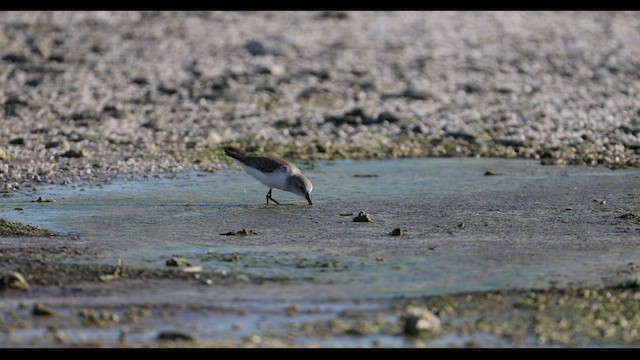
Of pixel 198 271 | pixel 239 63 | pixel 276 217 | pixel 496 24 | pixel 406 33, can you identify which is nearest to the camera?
pixel 198 271

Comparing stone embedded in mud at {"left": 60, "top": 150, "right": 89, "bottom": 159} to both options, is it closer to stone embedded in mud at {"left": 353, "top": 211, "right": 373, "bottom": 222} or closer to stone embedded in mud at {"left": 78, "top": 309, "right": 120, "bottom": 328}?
stone embedded in mud at {"left": 353, "top": 211, "right": 373, "bottom": 222}

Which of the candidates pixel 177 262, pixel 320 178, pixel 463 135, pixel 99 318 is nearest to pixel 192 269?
pixel 177 262

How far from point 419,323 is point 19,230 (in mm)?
4195

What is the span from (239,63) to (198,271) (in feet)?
40.0

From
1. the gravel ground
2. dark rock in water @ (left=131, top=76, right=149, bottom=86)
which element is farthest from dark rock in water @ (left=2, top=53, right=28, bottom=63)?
dark rock in water @ (left=131, top=76, right=149, bottom=86)

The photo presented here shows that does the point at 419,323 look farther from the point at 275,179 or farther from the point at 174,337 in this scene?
the point at 275,179

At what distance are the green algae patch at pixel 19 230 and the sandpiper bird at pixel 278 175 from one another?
2444 mm

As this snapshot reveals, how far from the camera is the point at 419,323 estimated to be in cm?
691

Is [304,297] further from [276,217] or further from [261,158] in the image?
[261,158]

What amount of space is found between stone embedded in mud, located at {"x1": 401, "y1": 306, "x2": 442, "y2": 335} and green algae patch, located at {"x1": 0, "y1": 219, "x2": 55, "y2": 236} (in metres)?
3.93

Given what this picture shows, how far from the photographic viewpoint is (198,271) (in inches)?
336

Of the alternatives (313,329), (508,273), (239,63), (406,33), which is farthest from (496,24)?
(313,329)

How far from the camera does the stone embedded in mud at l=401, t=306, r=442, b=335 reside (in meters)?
6.92

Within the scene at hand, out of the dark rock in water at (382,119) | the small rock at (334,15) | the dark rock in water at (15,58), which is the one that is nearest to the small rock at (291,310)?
the dark rock in water at (382,119)
